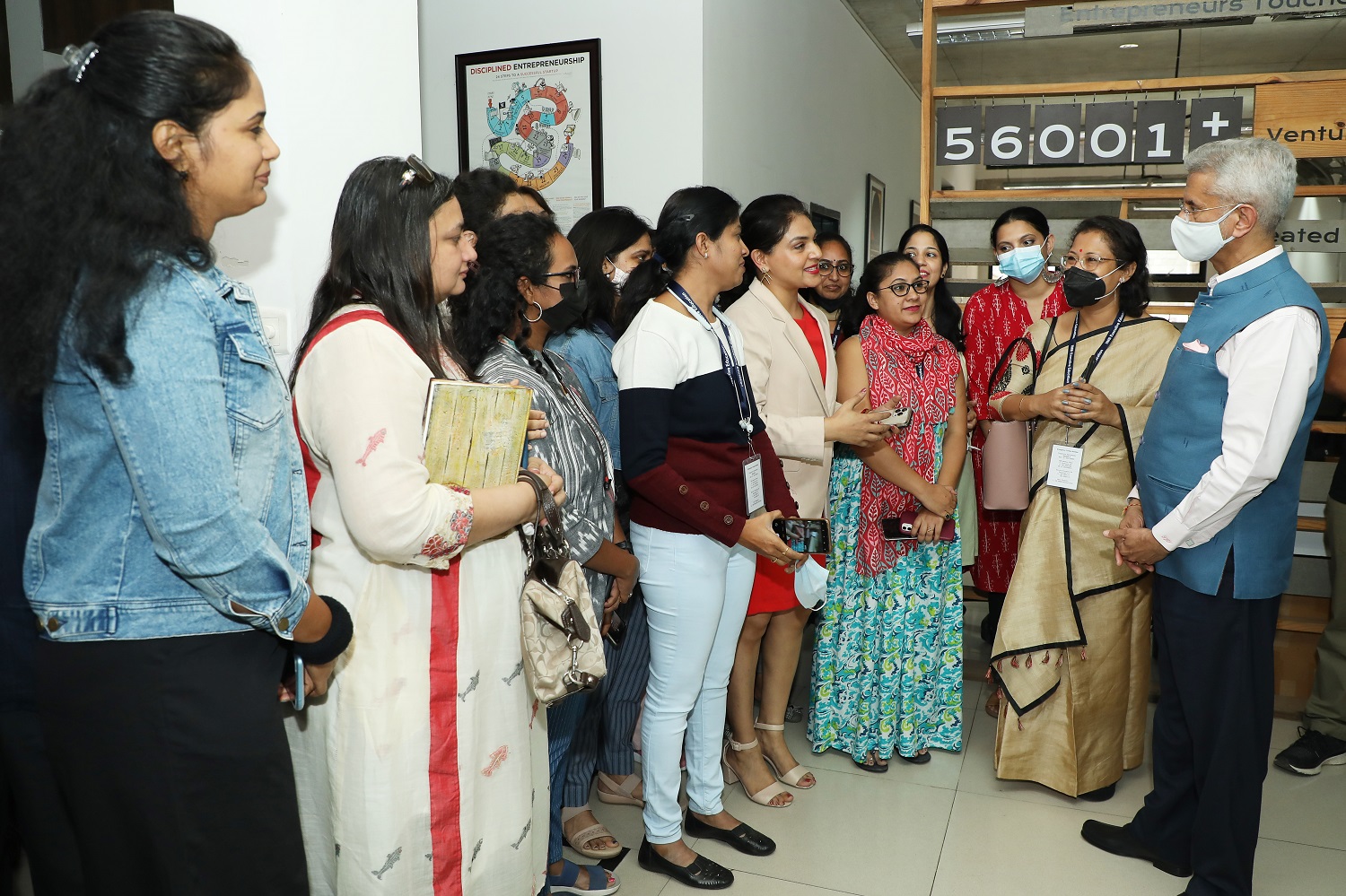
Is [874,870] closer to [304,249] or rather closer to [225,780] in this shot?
[225,780]

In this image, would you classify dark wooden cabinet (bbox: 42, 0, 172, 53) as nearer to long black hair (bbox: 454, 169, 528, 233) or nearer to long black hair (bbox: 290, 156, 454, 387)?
long black hair (bbox: 454, 169, 528, 233)

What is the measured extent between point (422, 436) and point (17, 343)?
A: 0.54 m

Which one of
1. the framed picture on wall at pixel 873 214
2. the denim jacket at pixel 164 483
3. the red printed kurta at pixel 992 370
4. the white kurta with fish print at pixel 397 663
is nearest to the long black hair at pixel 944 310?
the red printed kurta at pixel 992 370

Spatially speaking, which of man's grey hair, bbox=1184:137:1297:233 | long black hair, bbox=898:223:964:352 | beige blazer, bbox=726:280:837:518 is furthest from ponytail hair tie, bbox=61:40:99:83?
long black hair, bbox=898:223:964:352

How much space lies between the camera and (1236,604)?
2066 mm

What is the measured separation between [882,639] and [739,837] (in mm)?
780

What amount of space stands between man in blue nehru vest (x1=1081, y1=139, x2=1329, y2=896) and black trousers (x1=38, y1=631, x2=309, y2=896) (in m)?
1.87

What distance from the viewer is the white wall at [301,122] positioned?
6.59 ft

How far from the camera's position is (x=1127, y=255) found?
2.62 metres

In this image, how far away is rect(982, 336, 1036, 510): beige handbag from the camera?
2.77 m

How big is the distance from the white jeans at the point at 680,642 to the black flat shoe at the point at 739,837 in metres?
0.18

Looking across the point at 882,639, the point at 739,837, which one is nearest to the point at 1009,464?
the point at 882,639

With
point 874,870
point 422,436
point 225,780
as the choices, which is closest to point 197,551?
point 225,780

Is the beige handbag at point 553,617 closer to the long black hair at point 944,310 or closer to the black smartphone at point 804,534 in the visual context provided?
the black smartphone at point 804,534
